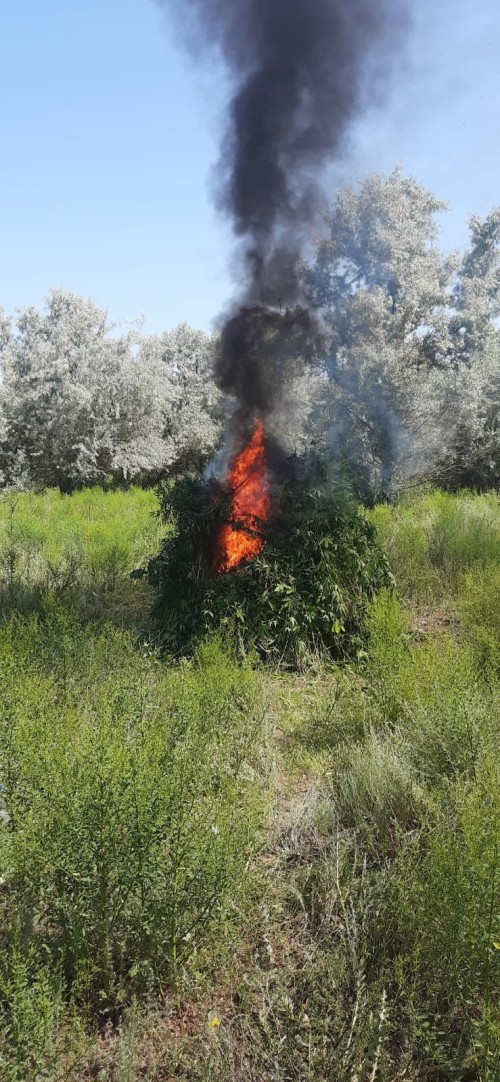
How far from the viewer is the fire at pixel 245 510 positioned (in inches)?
222

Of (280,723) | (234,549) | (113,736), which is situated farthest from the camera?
(234,549)

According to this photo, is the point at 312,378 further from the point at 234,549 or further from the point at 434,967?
the point at 434,967

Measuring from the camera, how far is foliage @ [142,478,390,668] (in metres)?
5.30

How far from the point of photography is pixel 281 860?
2965 millimetres

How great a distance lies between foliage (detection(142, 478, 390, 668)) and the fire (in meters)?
0.09

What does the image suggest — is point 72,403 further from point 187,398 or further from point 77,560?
point 77,560

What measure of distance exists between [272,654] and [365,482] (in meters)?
10.7

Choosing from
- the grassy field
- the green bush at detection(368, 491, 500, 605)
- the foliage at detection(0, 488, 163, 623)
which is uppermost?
the foliage at detection(0, 488, 163, 623)

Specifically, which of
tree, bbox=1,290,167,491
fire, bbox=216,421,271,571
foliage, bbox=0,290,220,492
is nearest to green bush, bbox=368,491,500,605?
fire, bbox=216,421,271,571

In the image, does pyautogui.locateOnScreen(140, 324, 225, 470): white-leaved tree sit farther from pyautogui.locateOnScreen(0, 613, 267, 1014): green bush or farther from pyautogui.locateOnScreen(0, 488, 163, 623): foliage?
pyautogui.locateOnScreen(0, 613, 267, 1014): green bush

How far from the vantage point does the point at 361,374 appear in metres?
17.3

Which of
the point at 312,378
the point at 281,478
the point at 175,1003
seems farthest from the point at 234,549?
the point at 312,378

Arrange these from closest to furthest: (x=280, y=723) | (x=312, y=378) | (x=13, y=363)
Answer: (x=280, y=723), (x=312, y=378), (x=13, y=363)

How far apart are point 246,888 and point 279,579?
3.02 metres
